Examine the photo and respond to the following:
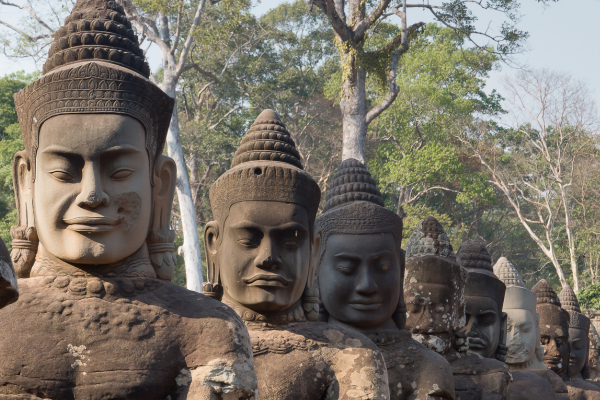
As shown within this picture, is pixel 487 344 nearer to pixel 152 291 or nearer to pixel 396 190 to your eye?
pixel 152 291

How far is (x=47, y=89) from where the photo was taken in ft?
11.1

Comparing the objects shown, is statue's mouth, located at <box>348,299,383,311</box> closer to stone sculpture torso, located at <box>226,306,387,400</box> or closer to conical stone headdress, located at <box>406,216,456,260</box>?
stone sculpture torso, located at <box>226,306,387,400</box>

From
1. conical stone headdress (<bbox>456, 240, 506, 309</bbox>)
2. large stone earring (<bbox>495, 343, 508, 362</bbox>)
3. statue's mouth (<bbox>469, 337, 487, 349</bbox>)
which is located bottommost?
large stone earring (<bbox>495, 343, 508, 362</bbox>)

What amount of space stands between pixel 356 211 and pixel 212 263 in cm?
129

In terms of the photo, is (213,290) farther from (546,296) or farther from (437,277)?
(546,296)

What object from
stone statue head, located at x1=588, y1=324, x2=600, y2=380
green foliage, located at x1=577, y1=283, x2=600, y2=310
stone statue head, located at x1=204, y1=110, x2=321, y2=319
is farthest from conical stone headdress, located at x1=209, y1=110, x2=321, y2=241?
green foliage, located at x1=577, y1=283, x2=600, y2=310

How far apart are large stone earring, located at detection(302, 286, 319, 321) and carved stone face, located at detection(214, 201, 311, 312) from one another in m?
0.13

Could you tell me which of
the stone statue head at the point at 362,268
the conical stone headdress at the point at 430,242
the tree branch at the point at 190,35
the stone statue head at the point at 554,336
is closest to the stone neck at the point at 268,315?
the stone statue head at the point at 362,268

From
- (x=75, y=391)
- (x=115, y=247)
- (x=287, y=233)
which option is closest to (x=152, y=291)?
(x=115, y=247)

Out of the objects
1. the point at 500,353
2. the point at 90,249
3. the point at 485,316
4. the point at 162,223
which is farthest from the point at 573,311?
the point at 90,249

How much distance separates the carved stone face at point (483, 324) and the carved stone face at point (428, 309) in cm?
116

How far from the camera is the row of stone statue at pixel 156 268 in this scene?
3133 millimetres

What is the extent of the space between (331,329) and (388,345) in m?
0.88

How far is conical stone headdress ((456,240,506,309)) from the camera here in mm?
7480
